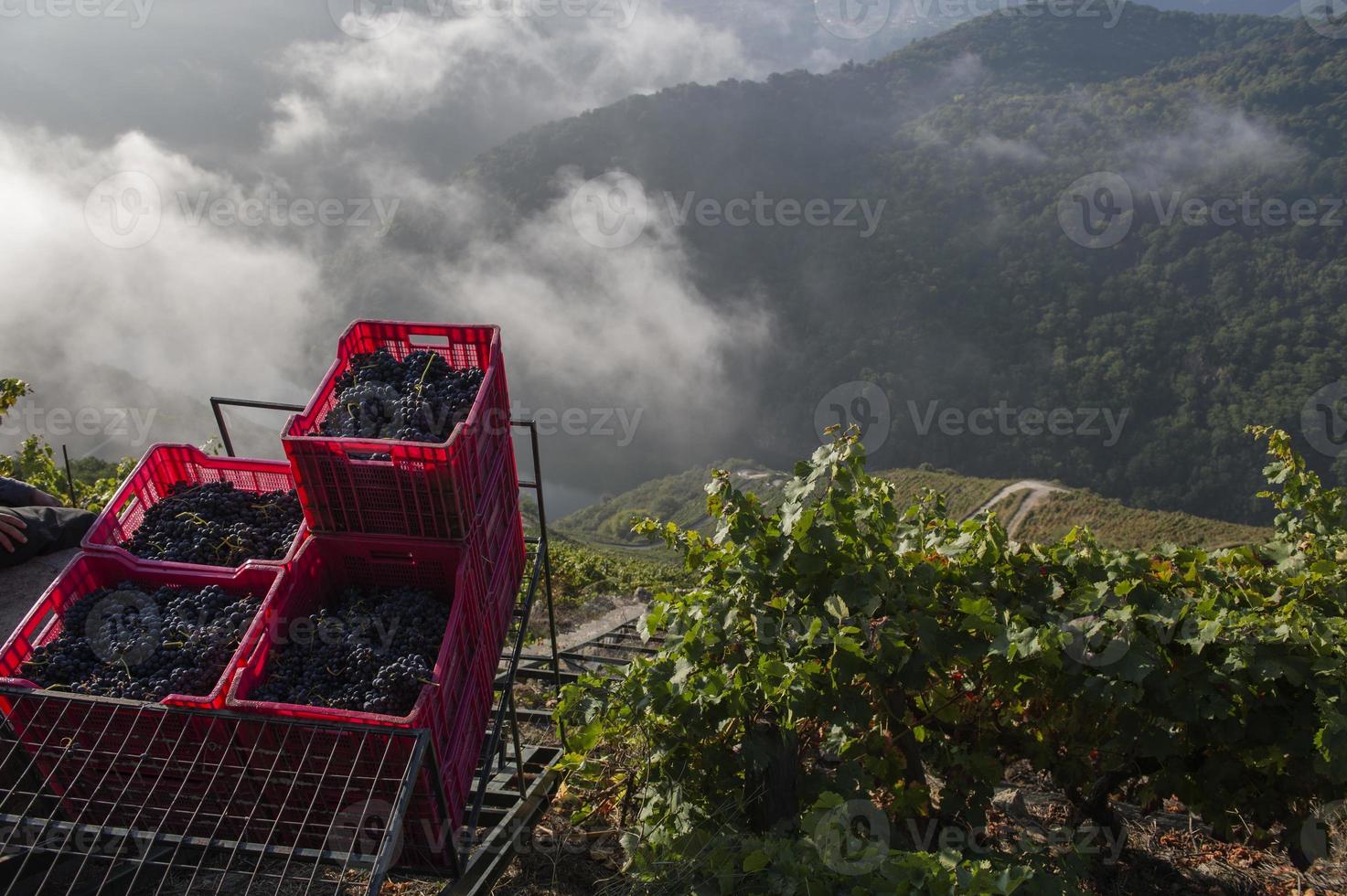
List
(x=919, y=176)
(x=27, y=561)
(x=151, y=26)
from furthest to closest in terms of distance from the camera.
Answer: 1. (x=151, y=26)
2. (x=919, y=176)
3. (x=27, y=561)

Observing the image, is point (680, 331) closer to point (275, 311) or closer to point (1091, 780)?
point (275, 311)

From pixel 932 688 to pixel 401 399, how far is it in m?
2.47

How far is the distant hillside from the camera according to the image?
40.8 meters

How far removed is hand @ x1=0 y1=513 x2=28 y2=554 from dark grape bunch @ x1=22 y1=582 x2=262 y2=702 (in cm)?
142

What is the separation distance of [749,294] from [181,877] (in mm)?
129899

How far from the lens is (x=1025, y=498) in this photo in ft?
186

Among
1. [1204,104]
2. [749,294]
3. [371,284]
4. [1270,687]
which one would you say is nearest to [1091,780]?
[1270,687]

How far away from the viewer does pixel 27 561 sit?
4352 mm

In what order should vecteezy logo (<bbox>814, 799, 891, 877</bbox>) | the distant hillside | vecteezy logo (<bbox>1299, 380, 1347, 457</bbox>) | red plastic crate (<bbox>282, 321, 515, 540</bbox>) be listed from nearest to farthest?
1. vecteezy logo (<bbox>814, 799, 891, 877</bbox>)
2. red plastic crate (<bbox>282, 321, 515, 540</bbox>)
3. the distant hillside
4. vecteezy logo (<bbox>1299, 380, 1347, 457</bbox>)

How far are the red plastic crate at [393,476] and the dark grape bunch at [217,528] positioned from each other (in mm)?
364

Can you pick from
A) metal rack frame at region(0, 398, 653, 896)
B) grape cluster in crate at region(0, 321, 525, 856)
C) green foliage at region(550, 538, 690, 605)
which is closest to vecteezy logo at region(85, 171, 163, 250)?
green foliage at region(550, 538, 690, 605)

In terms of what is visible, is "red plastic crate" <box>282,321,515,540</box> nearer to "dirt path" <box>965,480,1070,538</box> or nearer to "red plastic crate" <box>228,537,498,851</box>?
"red plastic crate" <box>228,537,498,851</box>

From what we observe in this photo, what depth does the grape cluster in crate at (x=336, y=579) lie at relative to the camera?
2.92 meters

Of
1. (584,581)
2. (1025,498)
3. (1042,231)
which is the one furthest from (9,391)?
(1042,231)
